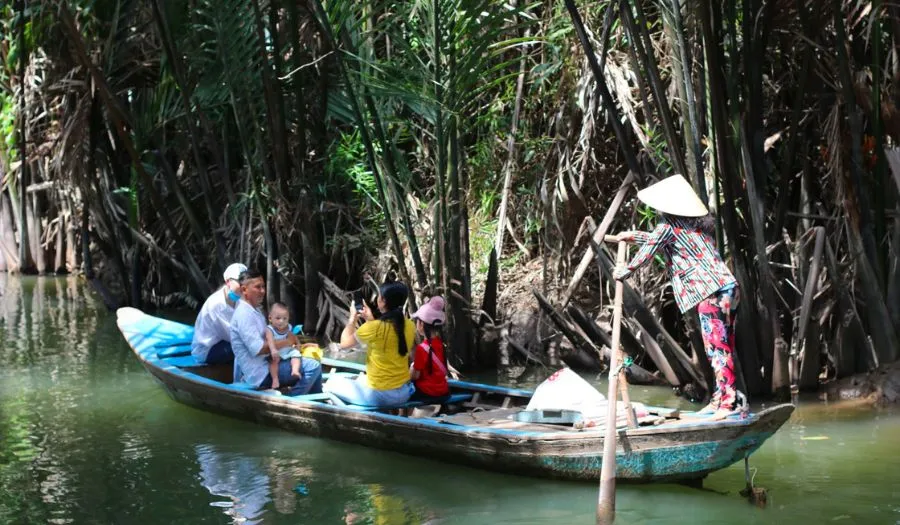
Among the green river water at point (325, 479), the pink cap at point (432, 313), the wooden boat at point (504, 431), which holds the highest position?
the pink cap at point (432, 313)

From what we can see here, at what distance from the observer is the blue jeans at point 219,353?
31.4ft

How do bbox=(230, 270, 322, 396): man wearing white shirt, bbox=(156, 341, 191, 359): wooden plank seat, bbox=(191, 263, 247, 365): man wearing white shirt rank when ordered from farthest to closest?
bbox=(156, 341, 191, 359): wooden plank seat, bbox=(191, 263, 247, 365): man wearing white shirt, bbox=(230, 270, 322, 396): man wearing white shirt

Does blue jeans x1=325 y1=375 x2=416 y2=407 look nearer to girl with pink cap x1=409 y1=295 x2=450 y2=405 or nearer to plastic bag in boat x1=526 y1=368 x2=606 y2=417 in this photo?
girl with pink cap x1=409 y1=295 x2=450 y2=405

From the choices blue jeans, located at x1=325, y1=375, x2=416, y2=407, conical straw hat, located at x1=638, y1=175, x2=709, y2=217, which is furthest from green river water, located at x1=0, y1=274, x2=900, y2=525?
conical straw hat, located at x1=638, y1=175, x2=709, y2=217

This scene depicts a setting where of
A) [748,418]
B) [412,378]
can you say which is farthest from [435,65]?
[748,418]

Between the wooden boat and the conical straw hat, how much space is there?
1.19 metres

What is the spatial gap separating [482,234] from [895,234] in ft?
15.1

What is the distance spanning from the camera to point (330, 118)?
1294 centimetres

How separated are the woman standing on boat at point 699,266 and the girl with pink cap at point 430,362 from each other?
1.82 meters

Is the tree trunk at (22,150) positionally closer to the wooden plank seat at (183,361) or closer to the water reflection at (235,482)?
the wooden plank seat at (183,361)

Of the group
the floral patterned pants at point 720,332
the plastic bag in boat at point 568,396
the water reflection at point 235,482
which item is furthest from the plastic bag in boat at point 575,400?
the water reflection at point 235,482

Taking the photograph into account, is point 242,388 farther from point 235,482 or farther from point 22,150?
point 22,150

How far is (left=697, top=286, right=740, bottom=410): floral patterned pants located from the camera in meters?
6.79

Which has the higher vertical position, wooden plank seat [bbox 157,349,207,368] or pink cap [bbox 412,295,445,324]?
pink cap [bbox 412,295,445,324]
